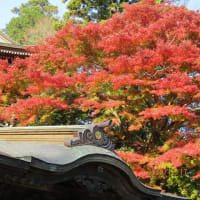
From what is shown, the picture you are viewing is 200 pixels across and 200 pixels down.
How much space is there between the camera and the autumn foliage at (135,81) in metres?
8.90

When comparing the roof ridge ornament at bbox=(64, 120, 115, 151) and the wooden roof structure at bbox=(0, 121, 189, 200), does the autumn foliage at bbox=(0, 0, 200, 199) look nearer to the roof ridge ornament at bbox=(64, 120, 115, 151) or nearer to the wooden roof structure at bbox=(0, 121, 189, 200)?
the wooden roof structure at bbox=(0, 121, 189, 200)

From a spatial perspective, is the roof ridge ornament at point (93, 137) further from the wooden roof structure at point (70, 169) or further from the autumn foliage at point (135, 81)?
the autumn foliage at point (135, 81)

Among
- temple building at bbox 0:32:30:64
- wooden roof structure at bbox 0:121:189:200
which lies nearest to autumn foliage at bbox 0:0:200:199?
temple building at bbox 0:32:30:64

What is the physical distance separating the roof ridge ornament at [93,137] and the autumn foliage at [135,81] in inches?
207

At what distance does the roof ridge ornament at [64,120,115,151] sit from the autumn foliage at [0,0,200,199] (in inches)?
207

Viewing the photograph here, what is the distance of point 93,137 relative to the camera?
10.2 feet

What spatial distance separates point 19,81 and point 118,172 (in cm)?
989

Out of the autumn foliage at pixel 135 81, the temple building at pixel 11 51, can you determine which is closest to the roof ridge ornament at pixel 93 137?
the autumn foliage at pixel 135 81

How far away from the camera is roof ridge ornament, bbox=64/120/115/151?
9.91ft

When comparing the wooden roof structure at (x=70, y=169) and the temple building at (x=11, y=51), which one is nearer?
the wooden roof structure at (x=70, y=169)

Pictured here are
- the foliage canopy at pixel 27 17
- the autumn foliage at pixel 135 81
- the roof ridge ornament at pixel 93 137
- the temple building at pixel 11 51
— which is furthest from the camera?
the foliage canopy at pixel 27 17

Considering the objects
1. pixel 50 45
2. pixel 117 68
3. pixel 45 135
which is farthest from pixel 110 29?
pixel 45 135

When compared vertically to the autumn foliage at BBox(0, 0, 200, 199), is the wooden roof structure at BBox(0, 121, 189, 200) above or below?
below

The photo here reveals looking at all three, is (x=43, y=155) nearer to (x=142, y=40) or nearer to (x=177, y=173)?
(x=142, y=40)
